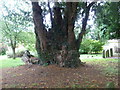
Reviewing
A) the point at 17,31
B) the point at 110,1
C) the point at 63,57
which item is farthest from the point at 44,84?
the point at 17,31

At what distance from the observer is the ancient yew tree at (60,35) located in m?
5.31

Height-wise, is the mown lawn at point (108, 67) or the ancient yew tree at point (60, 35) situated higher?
the ancient yew tree at point (60, 35)

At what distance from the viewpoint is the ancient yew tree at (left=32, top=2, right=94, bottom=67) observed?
17.4 ft

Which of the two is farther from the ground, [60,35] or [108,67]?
[60,35]

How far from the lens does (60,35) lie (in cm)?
587

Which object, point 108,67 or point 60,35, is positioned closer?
point 108,67

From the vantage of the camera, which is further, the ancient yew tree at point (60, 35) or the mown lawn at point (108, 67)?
the ancient yew tree at point (60, 35)

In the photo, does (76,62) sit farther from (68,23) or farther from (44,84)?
(44,84)

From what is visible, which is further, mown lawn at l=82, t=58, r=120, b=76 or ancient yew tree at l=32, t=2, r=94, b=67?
ancient yew tree at l=32, t=2, r=94, b=67

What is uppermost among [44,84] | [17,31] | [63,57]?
[17,31]

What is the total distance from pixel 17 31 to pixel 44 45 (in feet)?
16.3

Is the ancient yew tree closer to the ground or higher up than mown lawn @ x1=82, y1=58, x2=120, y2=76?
higher up

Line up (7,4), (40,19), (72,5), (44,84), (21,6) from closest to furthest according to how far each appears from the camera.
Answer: (44,84) < (72,5) < (40,19) < (21,6) < (7,4)

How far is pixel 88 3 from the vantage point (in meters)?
6.11
